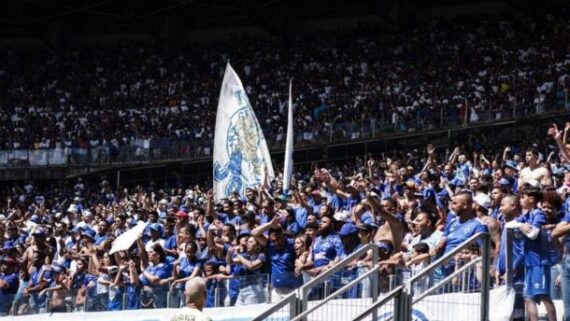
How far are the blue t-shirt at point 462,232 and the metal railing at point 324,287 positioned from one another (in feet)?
1.92

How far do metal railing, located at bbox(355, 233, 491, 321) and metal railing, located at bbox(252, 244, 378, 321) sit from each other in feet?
1.40

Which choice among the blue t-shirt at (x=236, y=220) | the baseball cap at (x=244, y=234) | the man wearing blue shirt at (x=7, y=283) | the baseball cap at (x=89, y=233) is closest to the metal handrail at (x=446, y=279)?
the baseball cap at (x=244, y=234)

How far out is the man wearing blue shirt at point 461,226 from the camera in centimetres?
970

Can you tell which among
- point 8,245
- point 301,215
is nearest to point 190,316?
point 301,215

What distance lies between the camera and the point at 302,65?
129 feet

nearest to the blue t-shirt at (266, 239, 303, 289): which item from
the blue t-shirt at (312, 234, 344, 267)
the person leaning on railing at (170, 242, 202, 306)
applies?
the blue t-shirt at (312, 234, 344, 267)

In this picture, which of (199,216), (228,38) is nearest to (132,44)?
(228,38)

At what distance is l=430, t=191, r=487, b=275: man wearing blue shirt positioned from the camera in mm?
9695

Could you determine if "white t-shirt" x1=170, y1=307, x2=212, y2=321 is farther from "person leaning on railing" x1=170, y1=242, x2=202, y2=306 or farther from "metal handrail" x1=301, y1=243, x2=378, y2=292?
"person leaning on railing" x1=170, y1=242, x2=202, y2=306

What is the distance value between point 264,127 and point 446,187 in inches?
733

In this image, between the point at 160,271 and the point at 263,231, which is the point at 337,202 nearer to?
the point at 160,271

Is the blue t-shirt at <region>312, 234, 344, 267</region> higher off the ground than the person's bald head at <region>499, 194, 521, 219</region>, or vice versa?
the person's bald head at <region>499, 194, 521, 219</region>

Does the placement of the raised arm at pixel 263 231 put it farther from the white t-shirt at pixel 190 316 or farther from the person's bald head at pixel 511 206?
the white t-shirt at pixel 190 316

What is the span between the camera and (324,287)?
33.5 ft
